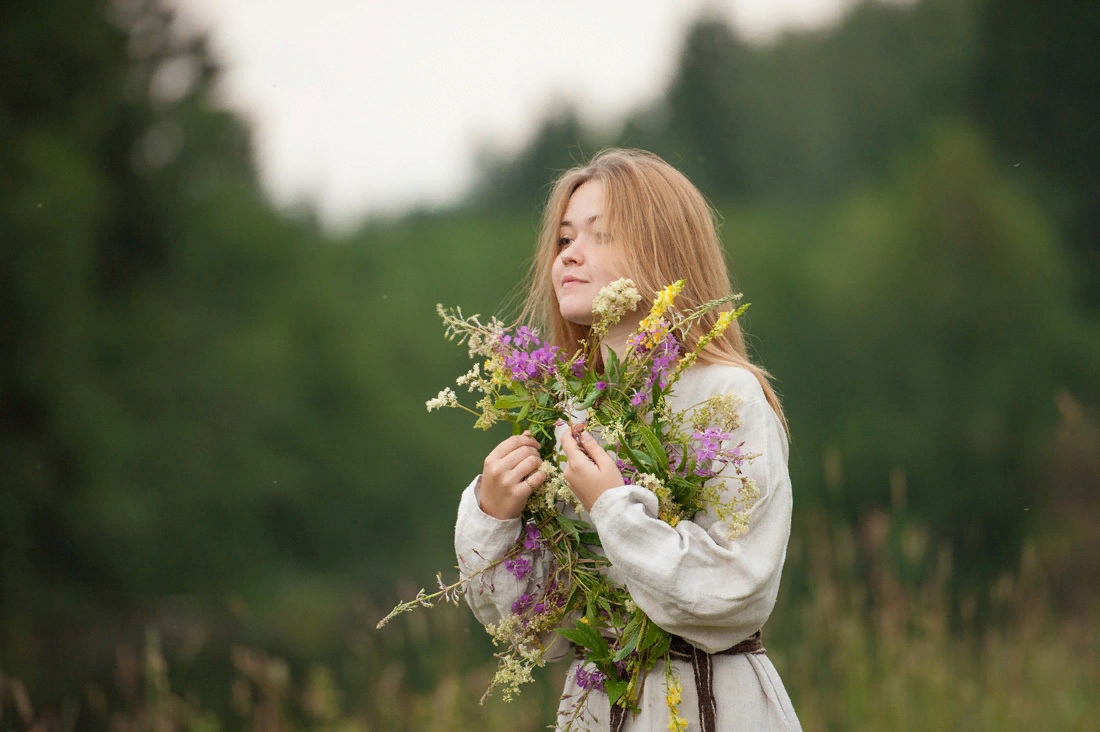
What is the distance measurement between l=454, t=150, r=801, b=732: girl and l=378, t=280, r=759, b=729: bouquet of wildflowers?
0.12 feet

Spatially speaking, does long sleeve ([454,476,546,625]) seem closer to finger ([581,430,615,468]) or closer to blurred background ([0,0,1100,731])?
finger ([581,430,615,468])

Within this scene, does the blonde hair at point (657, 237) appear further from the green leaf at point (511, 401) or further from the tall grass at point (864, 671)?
the tall grass at point (864, 671)

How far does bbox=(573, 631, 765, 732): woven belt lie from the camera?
83.6 inches

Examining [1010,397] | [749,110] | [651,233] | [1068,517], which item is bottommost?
[1068,517]

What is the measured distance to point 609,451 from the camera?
2.23 meters

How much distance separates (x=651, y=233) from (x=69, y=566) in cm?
1309

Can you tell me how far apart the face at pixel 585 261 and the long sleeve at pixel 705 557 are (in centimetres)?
42

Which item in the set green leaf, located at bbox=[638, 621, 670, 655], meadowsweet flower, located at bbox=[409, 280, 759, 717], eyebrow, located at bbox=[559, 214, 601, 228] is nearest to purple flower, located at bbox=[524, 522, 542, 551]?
meadowsweet flower, located at bbox=[409, 280, 759, 717]

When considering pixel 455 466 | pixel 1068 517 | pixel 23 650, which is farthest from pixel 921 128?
pixel 23 650

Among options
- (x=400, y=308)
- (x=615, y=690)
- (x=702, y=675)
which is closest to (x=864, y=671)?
(x=702, y=675)

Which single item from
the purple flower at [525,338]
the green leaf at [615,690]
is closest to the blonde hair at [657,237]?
the purple flower at [525,338]

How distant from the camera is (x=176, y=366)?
1538cm

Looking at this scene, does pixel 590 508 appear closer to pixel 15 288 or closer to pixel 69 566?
pixel 15 288

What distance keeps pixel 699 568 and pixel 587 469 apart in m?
0.25
